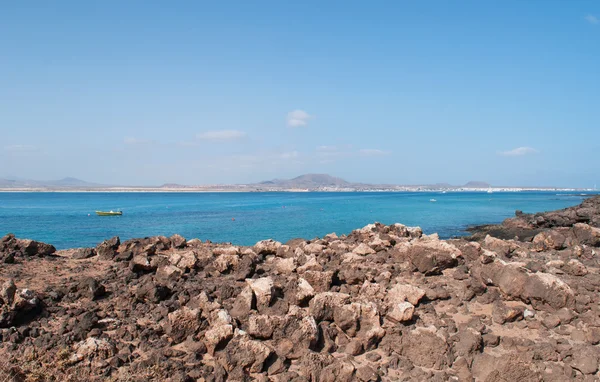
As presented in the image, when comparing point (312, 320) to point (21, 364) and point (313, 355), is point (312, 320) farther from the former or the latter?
point (21, 364)

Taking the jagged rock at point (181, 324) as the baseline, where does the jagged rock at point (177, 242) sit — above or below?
above

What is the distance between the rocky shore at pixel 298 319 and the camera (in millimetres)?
7844

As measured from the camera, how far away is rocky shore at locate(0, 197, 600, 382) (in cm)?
784

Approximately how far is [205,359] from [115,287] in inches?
157

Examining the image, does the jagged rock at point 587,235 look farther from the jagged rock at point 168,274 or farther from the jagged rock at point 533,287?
the jagged rock at point 168,274

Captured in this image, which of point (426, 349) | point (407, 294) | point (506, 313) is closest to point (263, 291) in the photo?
point (407, 294)

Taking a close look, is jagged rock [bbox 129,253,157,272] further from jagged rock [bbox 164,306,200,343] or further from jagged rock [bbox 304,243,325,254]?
jagged rock [bbox 304,243,325,254]

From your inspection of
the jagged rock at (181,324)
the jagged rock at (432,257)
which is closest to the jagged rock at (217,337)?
the jagged rock at (181,324)

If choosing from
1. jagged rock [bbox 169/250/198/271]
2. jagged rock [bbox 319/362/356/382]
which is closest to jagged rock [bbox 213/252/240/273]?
jagged rock [bbox 169/250/198/271]

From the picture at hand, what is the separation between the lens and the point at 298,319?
8867 millimetres

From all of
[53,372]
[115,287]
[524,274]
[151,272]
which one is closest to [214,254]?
[151,272]

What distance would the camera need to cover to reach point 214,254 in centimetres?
1371

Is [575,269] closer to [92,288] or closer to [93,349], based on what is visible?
[93,349]

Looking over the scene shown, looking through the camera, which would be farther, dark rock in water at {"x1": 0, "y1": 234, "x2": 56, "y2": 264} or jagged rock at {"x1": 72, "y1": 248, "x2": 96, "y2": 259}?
jagged rock at {"x1": 72, "y1": 248, "x2": 96, "y2": 259}
